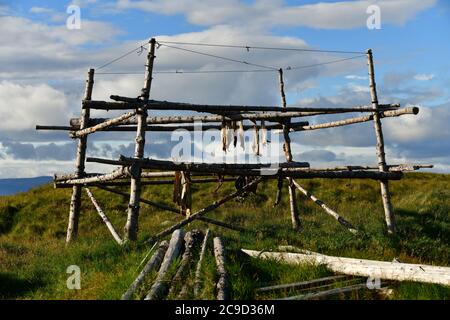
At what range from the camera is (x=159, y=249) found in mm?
9531

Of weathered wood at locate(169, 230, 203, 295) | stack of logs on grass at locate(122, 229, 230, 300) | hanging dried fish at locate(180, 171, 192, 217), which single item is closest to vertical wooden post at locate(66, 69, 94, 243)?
hanging dried fish at locate(180, 171, 192, 217)

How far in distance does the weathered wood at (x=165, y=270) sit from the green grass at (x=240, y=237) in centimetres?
20

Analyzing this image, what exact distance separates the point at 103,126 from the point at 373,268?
8158mm

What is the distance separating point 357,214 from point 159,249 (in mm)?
11310

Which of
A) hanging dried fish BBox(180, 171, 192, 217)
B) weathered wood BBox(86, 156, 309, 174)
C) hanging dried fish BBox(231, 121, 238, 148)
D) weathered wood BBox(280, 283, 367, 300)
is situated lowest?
weathered wood BBox(280, 283, 367, 300)

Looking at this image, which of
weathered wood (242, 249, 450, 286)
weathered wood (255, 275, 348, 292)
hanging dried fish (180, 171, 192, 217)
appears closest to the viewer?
weathered wood (242, 249, 450, 286)

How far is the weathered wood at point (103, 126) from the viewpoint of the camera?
13202 mm

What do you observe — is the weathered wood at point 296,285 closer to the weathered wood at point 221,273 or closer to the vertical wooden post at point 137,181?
the weathered wood at point 221,273

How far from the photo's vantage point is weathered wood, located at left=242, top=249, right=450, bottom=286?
26.3 ft

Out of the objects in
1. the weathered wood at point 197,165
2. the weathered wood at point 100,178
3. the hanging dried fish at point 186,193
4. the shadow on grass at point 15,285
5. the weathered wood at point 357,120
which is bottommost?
the shadow on grass at point 15,285

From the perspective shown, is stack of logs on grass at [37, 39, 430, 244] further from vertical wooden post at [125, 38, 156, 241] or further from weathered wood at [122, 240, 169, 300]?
weathered wood at [122, 240, 169, 300]

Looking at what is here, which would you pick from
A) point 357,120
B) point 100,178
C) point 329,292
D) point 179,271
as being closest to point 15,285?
point 100,178

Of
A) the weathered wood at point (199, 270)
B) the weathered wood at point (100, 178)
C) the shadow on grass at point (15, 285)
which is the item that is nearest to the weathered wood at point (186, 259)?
the weathered wood at point (199, 270)
